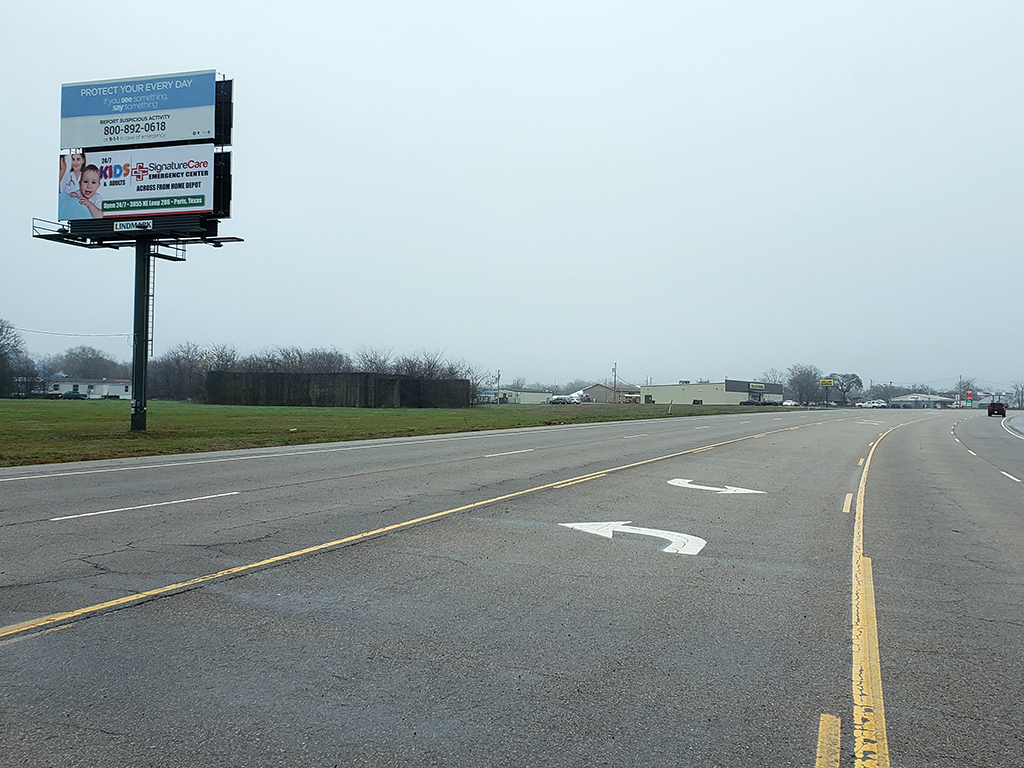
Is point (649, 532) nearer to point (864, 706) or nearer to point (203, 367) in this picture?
point (864, 706)

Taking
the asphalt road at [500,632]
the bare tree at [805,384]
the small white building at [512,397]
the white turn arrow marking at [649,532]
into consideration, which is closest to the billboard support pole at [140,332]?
the asphalt road at [500,632]

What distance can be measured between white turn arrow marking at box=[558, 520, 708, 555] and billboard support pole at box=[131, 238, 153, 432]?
900 inches

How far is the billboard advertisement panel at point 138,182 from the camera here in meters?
26.8

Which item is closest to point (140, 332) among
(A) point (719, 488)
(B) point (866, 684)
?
(A) point (719, 488)

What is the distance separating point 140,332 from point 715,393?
12385cm

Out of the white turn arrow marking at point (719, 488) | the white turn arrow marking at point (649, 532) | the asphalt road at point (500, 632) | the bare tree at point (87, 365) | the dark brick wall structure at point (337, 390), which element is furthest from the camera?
the bare tree at point (87, 365)

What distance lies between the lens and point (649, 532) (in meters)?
8.99

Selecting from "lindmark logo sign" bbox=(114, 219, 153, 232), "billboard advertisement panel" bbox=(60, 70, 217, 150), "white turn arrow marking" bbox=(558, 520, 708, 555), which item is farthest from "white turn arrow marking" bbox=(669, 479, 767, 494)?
"lindmark logo sign" bbox=(114, 219, 153, 232)

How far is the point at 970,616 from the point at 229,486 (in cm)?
1095

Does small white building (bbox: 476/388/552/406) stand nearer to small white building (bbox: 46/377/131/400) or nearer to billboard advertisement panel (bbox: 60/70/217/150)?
small white building (bbox: 46/377/131/400)

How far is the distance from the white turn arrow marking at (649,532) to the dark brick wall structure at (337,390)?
6854 centimetres

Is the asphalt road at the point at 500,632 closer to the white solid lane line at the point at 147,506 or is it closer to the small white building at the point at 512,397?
the white solid lane line at the point at 147,506

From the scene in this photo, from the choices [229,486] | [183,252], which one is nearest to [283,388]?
[183,252]

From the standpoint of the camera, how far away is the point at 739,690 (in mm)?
4227
